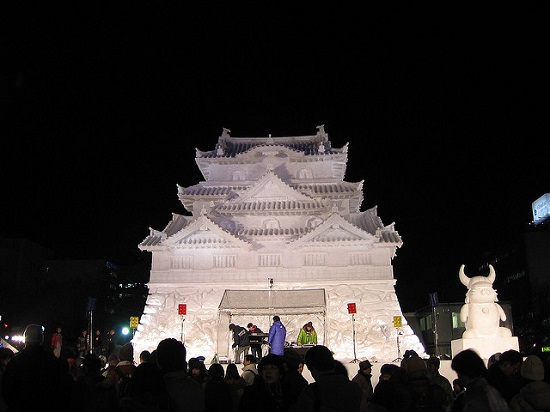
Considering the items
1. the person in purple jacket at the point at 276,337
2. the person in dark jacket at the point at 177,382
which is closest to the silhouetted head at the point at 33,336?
the person in dark jacket at the point at 177,382

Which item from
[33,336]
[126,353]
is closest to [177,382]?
[33,336]

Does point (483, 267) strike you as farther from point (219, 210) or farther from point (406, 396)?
point (406, 396)

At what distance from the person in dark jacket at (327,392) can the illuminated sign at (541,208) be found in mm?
69313

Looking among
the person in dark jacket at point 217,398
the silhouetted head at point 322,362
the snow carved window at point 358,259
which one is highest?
the snow carved window at point 358,259

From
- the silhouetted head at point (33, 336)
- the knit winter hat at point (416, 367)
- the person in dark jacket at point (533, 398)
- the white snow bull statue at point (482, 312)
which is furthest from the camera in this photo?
the white snow bull statue at point (482, 312)

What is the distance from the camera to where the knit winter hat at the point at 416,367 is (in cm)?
697

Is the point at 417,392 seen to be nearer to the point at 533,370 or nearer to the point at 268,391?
the point at 533,370

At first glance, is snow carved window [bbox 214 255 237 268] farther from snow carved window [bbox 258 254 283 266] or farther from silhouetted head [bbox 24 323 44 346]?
silhouetted head [bbox 24 323 44 346]

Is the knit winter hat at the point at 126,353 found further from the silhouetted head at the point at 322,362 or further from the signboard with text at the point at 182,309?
the signboard with text at the point at 182,309

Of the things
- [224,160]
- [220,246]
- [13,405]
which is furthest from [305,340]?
[13,405]

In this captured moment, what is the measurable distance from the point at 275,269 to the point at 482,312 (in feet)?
39.2

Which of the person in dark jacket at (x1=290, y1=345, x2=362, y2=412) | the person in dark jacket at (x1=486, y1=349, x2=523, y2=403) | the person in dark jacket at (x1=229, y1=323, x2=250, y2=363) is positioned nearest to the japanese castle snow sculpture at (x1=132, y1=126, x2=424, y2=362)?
the person in dark jacket at (x1=229, y1=323, x2=250, y2=363)

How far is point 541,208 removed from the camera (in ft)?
228

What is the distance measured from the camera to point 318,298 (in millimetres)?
27672
